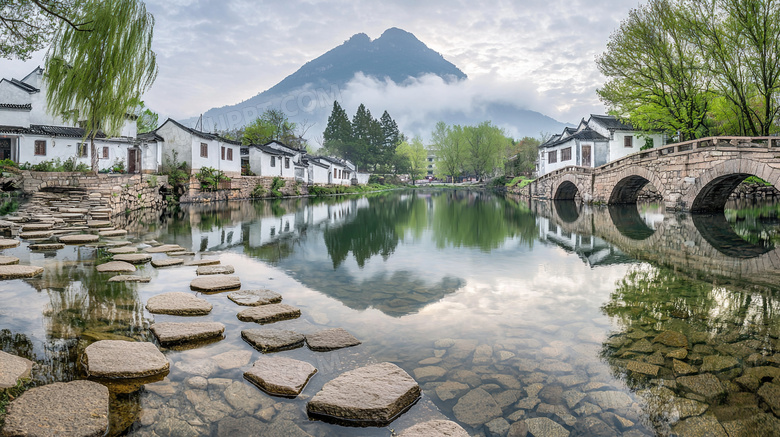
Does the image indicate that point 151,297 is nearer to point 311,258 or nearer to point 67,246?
point 311,258

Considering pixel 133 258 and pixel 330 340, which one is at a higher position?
pixel 133 258

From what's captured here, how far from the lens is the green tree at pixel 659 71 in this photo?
23469 millimetres

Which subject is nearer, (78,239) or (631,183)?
(78,239)

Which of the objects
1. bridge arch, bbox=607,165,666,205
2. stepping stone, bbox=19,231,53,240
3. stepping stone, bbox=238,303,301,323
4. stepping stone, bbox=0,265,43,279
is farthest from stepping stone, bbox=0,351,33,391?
bridge arch, bbox=607,165,666,205

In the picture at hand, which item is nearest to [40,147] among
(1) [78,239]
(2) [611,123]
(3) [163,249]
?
(1) [78,239]

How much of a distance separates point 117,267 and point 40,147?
2879 cm

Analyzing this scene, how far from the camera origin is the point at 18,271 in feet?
21.1

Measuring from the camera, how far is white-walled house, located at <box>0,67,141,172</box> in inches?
1108

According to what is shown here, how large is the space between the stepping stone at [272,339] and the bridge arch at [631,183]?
75.9 feet

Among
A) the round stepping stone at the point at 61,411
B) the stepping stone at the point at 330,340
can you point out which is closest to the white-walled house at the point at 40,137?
the stepping stone at the point at 330,340

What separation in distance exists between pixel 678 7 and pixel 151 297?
2761cm

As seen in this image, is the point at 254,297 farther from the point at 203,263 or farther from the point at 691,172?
the point at 691,172

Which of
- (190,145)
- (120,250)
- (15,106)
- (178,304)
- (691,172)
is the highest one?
(15,106)

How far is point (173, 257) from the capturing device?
8773 millimetres
